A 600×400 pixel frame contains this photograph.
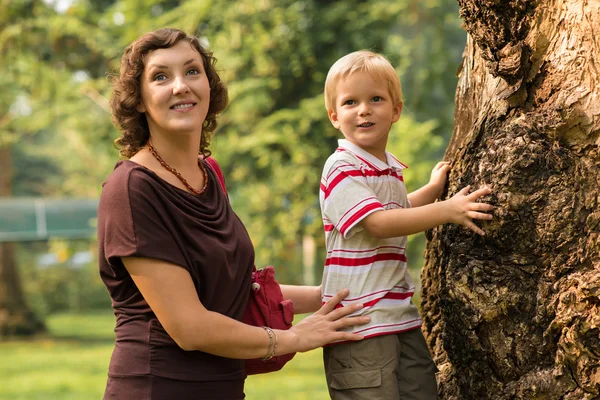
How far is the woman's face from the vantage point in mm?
2465

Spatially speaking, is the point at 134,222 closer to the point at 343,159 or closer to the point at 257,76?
the point at 343,159

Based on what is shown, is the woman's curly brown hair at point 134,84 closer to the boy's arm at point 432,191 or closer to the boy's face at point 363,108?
the boy's face at point 363,108

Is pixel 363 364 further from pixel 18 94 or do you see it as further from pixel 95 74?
pixel 18 94

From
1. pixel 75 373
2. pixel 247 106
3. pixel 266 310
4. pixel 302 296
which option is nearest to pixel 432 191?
pixel 302 296

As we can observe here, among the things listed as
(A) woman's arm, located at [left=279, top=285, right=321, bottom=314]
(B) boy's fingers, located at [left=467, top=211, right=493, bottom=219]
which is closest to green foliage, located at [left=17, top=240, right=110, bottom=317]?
(A) woman's arm, located at [left=279, top=285, right=321, bottom=314]

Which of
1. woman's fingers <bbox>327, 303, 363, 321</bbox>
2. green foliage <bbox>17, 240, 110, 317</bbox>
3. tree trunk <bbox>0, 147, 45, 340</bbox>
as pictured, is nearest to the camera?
woman's fingers <bbox>327, 303, 363, 321</bbox>

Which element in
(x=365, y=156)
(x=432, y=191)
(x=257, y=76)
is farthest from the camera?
(x=257, y=76)

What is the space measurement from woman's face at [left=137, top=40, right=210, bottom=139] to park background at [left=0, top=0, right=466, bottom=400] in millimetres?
7643

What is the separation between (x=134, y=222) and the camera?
7.55ft

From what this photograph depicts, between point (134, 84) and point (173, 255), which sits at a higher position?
point (134, 84)

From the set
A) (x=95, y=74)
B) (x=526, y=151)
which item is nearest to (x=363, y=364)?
(x=526, y=151)

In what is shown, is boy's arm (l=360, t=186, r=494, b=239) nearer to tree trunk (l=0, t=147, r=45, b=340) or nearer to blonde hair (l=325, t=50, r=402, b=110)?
blonde hair (l=325, t=50, r=402, b=110)

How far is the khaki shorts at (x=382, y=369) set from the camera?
8.29 ft

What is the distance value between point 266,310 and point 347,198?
0.45 meters
